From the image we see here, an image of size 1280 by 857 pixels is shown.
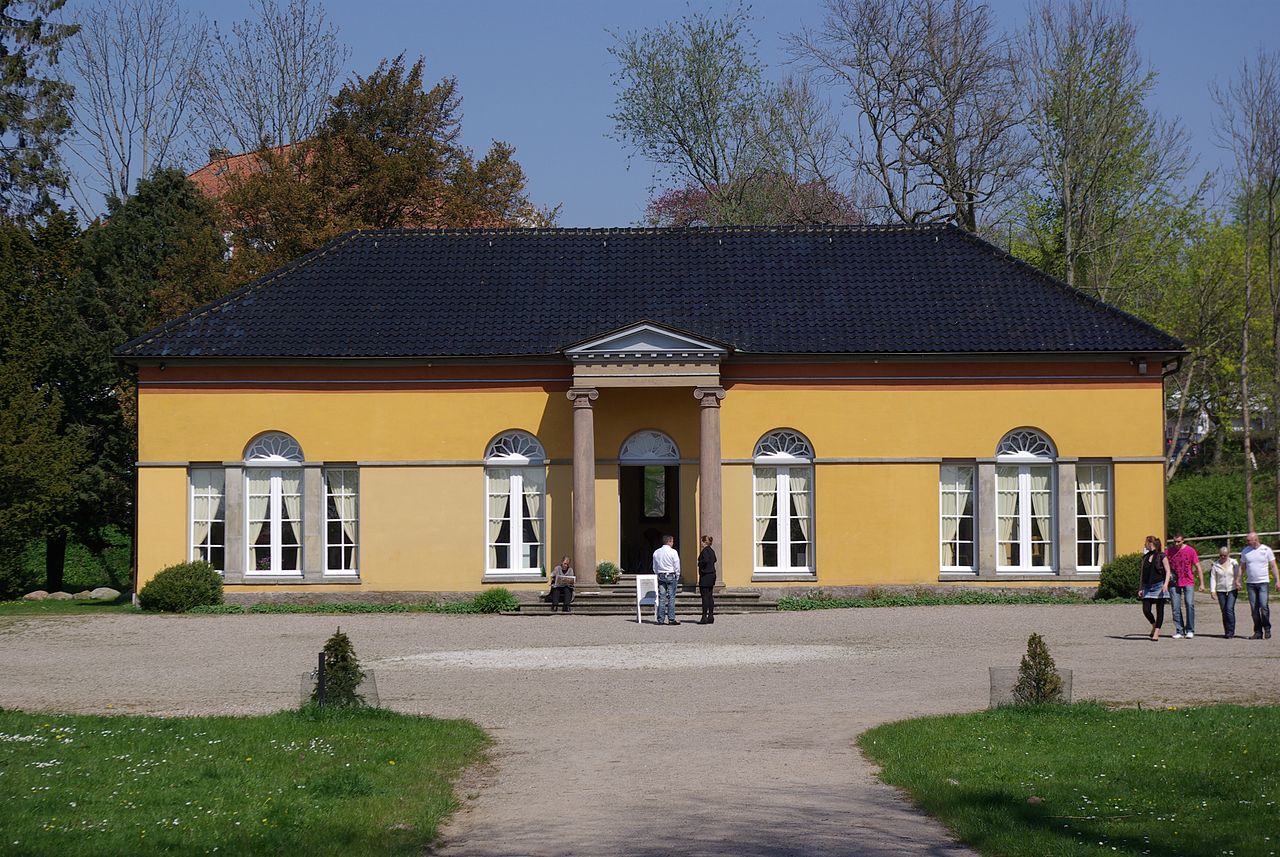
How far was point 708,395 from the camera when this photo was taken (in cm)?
2830

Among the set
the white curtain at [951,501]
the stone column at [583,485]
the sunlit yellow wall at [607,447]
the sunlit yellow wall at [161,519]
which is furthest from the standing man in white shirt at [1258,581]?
the sunlit yellow wall at [161,519]

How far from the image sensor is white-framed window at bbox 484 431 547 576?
29.6 metres

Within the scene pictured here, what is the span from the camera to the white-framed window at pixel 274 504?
29594 mm

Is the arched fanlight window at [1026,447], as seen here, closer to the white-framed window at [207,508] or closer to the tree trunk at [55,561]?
the white-framed window at [207,508]

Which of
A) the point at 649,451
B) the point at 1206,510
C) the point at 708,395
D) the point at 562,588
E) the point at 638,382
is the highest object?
the point at 638,382

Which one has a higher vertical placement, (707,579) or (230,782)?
(707,579)

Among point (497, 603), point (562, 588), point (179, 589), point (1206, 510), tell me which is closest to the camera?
point (562, 588)

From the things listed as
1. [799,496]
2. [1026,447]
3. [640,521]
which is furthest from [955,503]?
[640,521]

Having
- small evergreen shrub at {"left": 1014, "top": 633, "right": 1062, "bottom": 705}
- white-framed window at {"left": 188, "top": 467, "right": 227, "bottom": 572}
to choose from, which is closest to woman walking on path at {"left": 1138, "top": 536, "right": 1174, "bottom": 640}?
small evergreen shrub at {"left": 1014, "top": 633, "right": 1062, "bottom": 705}

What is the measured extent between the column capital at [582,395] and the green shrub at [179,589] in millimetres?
7670

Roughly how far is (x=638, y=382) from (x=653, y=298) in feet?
9.74

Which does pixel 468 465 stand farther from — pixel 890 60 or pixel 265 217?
pixel 890 60

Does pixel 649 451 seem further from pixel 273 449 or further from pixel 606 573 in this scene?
pixel 273 449

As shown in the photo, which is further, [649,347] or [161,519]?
[161,519]
